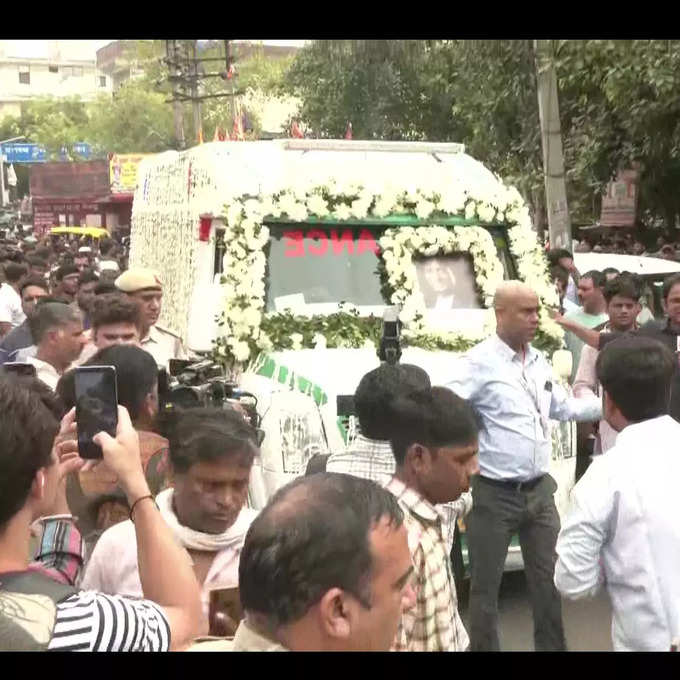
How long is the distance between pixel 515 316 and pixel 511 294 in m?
0.12

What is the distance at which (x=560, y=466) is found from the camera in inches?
282

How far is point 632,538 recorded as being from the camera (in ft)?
11.9

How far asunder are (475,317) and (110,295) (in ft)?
8.68

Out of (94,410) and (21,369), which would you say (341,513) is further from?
(21,369)

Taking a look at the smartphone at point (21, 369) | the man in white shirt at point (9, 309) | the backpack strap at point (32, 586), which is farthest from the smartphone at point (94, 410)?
the man in white shirt at point (9, 309)

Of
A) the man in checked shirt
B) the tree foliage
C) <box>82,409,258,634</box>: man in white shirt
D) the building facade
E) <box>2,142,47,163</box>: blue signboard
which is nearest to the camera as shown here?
the man in checked shirt

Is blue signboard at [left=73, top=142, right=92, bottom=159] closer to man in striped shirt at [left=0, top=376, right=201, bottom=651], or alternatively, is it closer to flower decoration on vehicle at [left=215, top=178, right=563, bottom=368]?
flower decoration on vehicle at [left=215, top=178, right=563, bottom=368]

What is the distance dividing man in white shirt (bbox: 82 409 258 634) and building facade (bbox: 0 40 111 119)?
123m

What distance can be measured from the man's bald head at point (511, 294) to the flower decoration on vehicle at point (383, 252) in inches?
70.9

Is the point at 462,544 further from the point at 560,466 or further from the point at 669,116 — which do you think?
the point at 669,116

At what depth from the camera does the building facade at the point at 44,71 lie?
412 ft

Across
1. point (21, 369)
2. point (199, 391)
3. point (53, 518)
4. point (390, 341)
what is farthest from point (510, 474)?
point (53, 518)

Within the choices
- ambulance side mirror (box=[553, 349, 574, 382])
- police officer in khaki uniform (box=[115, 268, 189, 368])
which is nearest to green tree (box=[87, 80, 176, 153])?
police officer in khaki uniform (box=[115, 268, 189, 368])

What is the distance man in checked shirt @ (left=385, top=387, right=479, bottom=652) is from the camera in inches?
127
